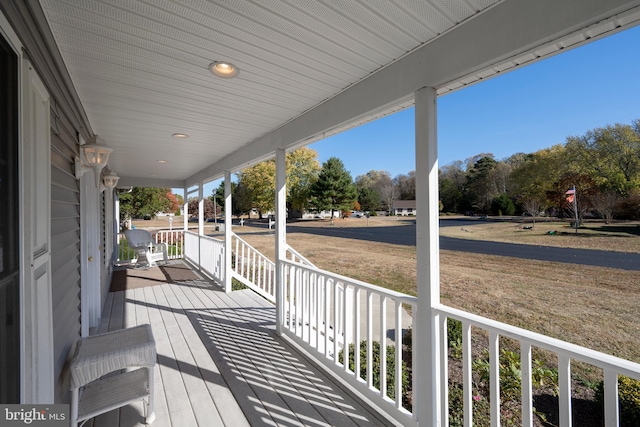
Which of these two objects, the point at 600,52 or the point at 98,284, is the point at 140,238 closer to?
the point at 98,284

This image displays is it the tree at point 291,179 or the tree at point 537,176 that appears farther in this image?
the tree at point 291,179

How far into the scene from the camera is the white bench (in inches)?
64.9

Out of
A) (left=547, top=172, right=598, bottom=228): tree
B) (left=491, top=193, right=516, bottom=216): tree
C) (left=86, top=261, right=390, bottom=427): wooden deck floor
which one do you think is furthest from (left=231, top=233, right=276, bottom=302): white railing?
(left=547, top=172, right=598, bottom=228): tree

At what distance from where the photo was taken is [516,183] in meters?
2.71

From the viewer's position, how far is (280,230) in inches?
129

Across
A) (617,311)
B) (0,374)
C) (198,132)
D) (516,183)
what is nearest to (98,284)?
(198,132)

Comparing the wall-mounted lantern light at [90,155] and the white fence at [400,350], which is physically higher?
the wall-mounted lantern light at [90,155]

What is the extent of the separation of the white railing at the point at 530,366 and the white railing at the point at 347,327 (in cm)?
31

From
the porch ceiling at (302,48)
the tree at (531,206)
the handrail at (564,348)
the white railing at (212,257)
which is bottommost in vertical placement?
the white railing at (212,257)

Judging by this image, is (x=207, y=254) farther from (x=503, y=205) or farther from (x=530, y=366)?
(x=530, y=366)

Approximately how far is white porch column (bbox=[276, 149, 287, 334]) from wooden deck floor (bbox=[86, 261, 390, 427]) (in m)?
0.31

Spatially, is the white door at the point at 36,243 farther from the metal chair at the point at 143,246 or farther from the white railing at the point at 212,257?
the metal chair at the point at 143,246

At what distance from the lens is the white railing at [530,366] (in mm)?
1046

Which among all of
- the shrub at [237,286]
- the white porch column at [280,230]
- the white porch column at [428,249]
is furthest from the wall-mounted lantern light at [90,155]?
the shrub at [237,286]
